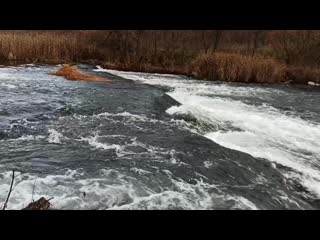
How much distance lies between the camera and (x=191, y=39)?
2589 centimetres

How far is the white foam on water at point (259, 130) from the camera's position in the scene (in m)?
6.42

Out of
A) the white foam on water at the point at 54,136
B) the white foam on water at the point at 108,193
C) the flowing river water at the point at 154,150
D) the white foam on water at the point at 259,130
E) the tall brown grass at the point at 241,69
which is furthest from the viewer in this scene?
the tall brown grass at the point at 241,69

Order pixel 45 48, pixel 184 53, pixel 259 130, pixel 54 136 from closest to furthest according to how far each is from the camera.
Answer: pixel 54 136 < pixel 259 130 < pixel 45 48 < pixel 184 53

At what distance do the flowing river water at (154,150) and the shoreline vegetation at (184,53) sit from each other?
17.5ft

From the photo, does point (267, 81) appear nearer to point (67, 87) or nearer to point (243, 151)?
point (67, 87)

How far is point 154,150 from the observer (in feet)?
21.2

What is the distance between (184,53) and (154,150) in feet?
57.9

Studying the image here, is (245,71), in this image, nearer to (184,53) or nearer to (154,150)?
(184,53)

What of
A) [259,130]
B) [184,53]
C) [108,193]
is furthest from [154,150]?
[184,53]

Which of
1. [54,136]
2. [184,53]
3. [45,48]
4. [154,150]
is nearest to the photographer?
[154,150]

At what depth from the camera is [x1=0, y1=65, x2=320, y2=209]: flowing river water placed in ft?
15.5

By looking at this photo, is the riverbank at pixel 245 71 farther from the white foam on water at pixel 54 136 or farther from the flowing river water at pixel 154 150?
the white foam on water at pixel 54 136

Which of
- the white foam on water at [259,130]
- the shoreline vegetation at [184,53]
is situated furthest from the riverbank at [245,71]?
the white foam on water at [259,130]
